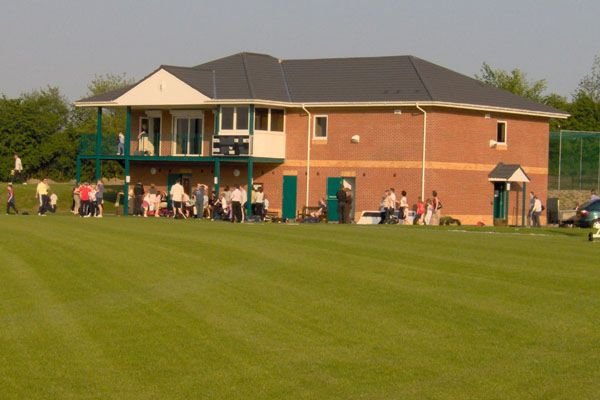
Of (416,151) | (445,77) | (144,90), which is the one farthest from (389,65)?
(144,90)

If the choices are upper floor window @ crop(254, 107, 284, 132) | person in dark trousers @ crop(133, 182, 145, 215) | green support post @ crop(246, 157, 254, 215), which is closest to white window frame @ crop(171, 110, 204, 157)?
person in dark trousers @ crop(133, 182, 145, 215)

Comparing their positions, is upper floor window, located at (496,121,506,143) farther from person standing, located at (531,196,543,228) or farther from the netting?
the netting

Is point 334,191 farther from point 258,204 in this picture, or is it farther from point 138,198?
point 138,198

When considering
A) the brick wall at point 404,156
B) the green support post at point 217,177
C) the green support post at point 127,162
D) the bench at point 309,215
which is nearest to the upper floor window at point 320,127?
the brick wall at point 404,156

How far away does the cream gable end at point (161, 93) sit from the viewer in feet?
194

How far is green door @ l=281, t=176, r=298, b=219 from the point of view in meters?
58.1

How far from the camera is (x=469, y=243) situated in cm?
2961

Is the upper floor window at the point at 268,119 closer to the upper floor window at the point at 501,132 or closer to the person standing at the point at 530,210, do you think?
the upper floor window at the point at 501,132

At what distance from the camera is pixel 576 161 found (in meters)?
67.9

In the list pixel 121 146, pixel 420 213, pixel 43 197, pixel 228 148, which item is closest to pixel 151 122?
pixel 121 146

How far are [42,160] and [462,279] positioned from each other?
7116 centimetres

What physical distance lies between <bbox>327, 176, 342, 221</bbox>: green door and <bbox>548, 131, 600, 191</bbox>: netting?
52.2 ft

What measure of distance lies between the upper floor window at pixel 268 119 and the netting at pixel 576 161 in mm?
17063

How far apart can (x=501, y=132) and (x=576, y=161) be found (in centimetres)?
1041
